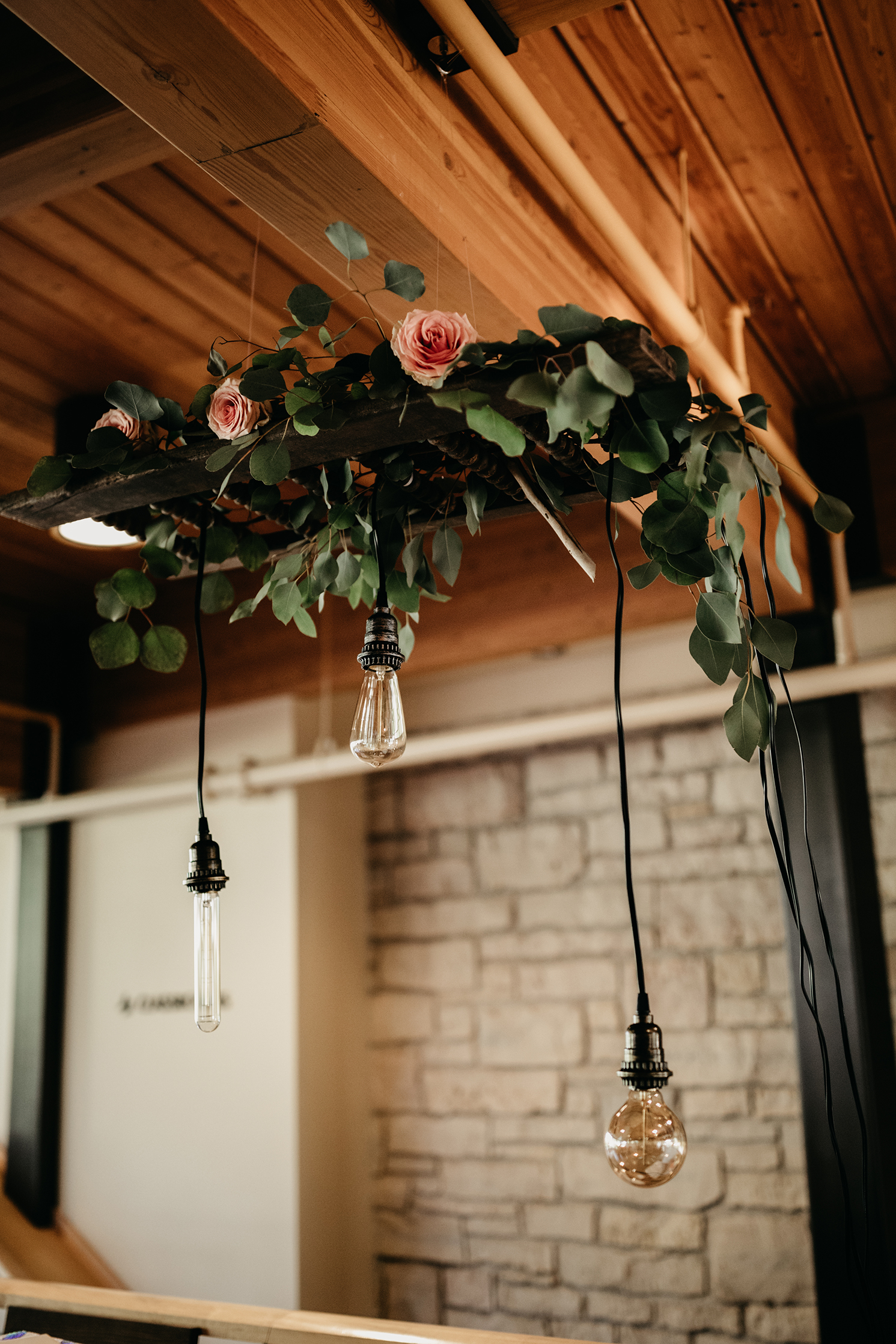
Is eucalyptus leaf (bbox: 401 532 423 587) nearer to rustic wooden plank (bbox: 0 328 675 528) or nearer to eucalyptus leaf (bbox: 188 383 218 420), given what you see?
rustic wooden plank (bbox: 0 328 675 528)

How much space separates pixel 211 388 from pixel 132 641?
15.0 inches

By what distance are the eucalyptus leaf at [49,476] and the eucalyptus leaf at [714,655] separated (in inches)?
31.4

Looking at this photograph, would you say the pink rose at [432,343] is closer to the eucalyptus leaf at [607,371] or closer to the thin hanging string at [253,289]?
the eucalyptus leaf at [607,371]

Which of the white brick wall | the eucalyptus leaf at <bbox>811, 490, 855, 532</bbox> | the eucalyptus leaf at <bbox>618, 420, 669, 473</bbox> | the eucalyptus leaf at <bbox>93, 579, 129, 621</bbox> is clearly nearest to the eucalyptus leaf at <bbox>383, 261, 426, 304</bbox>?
the eucalyptus leaf at <bbox>618, 420, 669, 473</bbox>

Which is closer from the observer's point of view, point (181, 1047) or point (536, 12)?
point (536, 12)

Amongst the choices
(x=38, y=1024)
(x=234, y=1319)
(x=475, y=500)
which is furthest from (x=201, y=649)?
(x=38, y=1024)

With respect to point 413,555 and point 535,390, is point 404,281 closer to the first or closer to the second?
point 535,390

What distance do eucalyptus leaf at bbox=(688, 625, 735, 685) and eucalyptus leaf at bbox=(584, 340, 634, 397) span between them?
0.29m

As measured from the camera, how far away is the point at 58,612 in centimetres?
425

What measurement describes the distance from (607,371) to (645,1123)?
799 mm

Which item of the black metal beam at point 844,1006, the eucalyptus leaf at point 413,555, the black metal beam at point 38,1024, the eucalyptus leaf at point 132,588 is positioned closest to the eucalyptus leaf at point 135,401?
the eucalyptus leaf at point 132,588

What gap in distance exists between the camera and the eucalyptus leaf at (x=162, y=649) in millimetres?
1524

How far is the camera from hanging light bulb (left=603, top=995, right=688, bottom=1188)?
1.19 meters

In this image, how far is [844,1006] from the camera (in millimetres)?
2795
